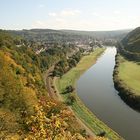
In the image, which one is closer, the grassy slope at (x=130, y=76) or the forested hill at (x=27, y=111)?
the forested hill at (x=27, y=111)

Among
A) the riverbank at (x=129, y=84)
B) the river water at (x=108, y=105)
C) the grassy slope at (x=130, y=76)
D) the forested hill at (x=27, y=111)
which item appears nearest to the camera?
the forested hill at (x=27, y=111)

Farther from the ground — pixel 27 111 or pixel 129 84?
pixel 27 111

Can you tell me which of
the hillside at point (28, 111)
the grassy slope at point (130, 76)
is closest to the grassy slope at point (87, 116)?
the hillside at point (28, 111)

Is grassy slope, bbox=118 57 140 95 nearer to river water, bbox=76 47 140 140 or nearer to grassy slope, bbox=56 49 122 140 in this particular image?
river water, bbox=76 47 140 140

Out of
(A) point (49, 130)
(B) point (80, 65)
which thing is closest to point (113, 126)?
(A) point (49, 130)

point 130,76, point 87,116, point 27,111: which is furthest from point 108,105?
point 130,76

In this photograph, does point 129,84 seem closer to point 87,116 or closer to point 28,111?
point 87,116

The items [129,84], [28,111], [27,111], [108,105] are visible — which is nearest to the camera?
[27,111]

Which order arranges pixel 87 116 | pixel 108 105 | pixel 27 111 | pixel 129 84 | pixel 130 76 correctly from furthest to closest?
pixel 130 76 → pixel 129 84 → pixel 108 105 → pixel 87 116 → pixel 27 111

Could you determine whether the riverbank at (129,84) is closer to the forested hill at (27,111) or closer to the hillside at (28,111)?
the hillside at (28,111)

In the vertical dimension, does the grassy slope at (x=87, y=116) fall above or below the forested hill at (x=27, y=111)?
below
